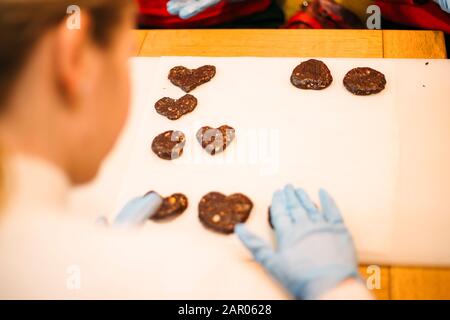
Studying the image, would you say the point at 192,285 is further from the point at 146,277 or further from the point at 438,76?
the point at 438,76

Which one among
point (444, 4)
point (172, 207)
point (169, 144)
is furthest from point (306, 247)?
point (444, 4)

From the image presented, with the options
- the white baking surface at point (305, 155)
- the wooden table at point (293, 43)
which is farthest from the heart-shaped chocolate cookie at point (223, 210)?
the wooden table at point (293, 43)

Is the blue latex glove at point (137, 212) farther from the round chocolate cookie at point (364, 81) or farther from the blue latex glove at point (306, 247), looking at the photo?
the round chocolate cookie at point (364, 81)

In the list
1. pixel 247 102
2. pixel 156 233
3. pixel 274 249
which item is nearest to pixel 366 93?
pixel 247 102

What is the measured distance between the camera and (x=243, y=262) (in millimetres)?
843

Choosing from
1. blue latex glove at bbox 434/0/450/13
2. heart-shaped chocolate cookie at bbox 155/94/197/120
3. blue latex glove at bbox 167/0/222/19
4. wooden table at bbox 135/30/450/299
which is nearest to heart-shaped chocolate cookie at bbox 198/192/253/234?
heart-shaped chocolate cookie at bbox 155/94/197/120

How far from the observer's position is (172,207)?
92cm

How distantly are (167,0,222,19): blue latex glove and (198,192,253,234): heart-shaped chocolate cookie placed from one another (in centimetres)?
76

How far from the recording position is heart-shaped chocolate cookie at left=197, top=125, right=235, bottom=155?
105 cm

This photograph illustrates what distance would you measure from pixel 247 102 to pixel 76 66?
677 mm

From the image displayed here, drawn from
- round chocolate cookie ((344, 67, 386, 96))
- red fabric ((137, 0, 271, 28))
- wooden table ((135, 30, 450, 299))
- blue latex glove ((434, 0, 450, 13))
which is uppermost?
red fabric ((137, 0, 271, 28))

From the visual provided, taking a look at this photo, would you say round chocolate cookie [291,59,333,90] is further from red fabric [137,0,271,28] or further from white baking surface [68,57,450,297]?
red fabric [137,0,271,28]

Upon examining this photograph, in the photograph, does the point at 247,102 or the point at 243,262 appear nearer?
the point at 243,262

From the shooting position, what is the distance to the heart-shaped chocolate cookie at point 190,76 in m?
1.20
